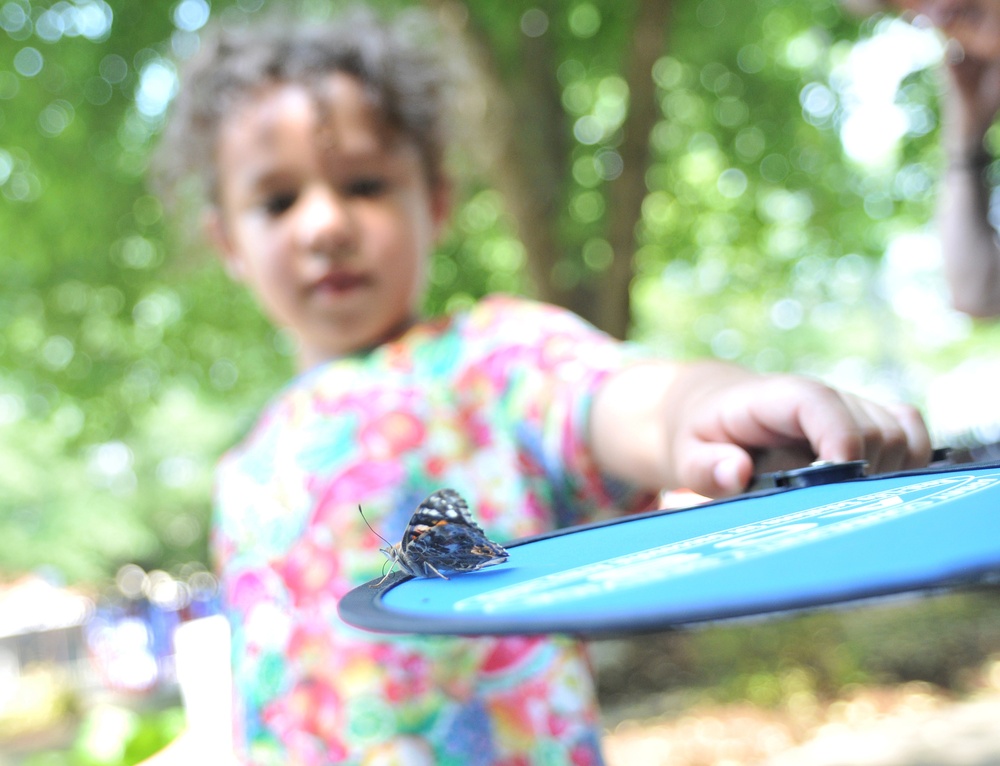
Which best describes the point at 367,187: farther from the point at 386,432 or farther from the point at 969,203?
the point at 969,203

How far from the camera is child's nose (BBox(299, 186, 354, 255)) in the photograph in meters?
1.40

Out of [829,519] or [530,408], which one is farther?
[530,408]

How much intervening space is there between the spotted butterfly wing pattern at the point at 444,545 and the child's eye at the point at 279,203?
938mm

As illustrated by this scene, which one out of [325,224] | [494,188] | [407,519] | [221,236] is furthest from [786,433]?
[494,188]

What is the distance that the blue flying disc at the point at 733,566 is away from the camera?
40 cm

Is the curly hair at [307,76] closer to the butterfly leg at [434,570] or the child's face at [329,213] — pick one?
the child's face at [329,213]

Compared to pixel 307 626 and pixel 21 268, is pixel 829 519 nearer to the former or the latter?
pixel 307 626

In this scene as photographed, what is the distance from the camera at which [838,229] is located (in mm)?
7574

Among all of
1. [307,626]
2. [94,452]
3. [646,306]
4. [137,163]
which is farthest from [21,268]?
[646,306]

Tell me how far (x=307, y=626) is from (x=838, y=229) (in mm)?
7081

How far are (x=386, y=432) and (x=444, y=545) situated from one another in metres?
0.71

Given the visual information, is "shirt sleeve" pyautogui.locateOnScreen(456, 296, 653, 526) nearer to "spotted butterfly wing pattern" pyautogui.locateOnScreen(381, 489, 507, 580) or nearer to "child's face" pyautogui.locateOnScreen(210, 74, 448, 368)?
"child's face" pyautogui.locateOnScreen(210, 74, 448, 368)

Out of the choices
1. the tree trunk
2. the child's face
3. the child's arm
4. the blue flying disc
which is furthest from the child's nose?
the tree trunk

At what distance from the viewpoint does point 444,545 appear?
65 cm
